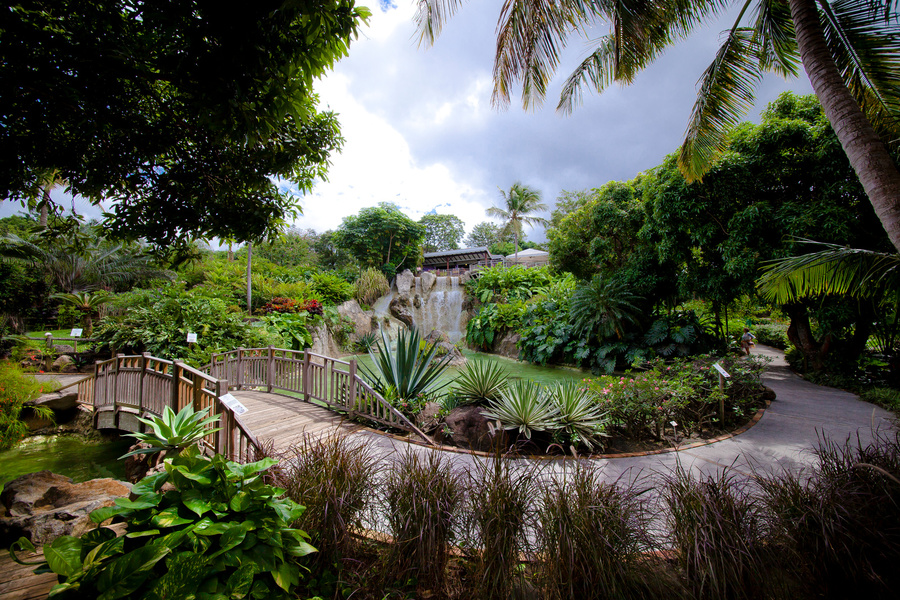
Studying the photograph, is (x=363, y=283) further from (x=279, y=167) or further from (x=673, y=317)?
(x=279, y=167)

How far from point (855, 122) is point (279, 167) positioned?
16.9 ft

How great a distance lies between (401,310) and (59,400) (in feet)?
44.7

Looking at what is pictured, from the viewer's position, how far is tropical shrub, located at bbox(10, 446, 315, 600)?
4.43 feet

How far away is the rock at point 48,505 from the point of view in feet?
8.94

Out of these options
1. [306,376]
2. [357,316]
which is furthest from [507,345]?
[306,376]

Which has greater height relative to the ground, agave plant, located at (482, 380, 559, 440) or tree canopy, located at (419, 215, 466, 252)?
tree canopy, located at (419, 215, 466, 252)

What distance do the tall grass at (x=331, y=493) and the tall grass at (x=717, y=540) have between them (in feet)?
5.43

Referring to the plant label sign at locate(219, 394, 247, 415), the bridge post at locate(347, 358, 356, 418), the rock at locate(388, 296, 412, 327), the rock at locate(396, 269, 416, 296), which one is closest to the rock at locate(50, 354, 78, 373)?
the bridge post at locate(347, 358, 356, 418)

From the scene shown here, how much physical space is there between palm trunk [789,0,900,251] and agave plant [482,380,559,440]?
3326 mm

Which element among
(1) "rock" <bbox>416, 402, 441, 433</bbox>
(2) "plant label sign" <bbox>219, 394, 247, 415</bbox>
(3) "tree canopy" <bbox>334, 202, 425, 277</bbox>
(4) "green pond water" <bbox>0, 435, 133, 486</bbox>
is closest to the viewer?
(2) "plant label sign" <bbox>219, 394, 247, 415</bbox>

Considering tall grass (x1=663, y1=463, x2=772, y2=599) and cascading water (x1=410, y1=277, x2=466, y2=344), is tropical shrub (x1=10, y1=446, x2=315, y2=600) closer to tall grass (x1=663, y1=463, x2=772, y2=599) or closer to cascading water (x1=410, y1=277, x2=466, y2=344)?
tall grass (x1=663, y1=463, x2=772, y2=599)

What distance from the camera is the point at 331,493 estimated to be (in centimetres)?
204

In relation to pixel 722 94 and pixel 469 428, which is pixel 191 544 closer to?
pixel 469 428


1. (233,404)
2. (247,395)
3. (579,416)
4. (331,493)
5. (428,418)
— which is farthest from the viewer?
(247,395)
